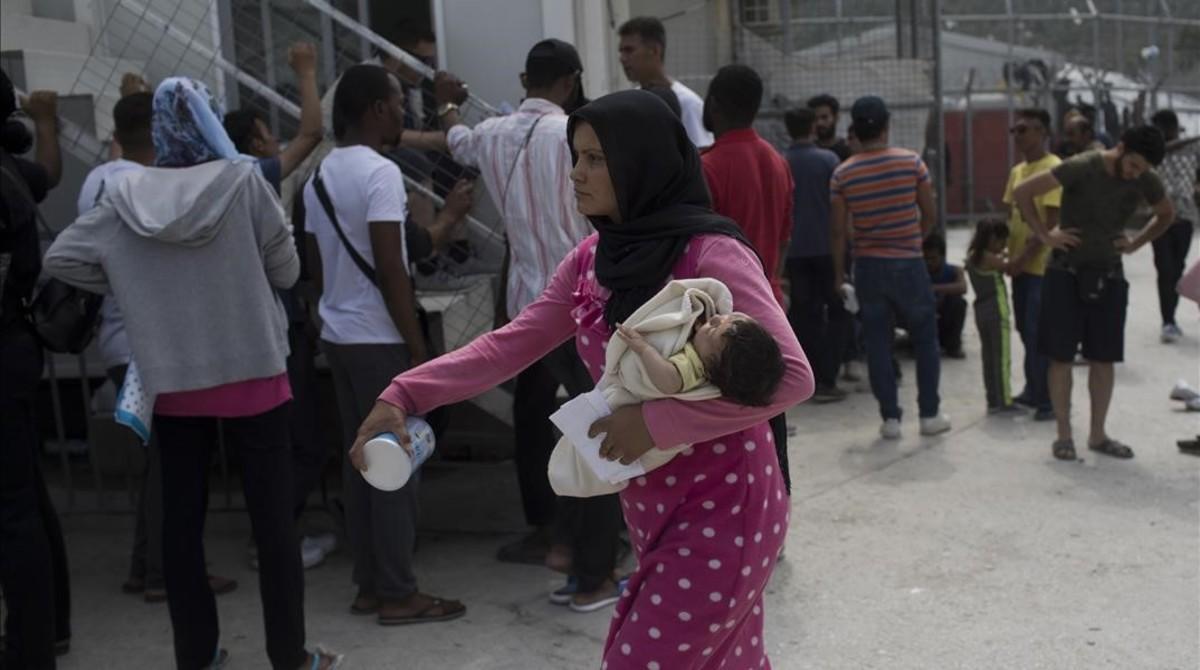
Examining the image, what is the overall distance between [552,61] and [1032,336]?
14.2 feet

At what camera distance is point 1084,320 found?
6.94 m

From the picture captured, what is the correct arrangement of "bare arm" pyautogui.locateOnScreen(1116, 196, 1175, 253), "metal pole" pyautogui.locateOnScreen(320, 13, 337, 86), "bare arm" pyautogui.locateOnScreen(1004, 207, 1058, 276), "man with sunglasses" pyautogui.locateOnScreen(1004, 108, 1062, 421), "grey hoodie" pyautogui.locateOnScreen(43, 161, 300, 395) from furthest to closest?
"man with sunglasses" pyautogui.locateOnScreen(1004, 108, 1062, 421)
"bare arm" pyautogui.locateOnScreen(1004, 207, 1058, 276)
"bare arm" pyautogui.locateOnScreen(1116, 196, 1175, 253)
"metal pole" pyautogui.locateOnScreen(320, 13, 337, 86)
"grey hoodie" pyautogui.locateOnScreen(43, 161, 300, 395)

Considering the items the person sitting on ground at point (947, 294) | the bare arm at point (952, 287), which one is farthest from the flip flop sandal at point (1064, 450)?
the bare arm at point (952, 287)

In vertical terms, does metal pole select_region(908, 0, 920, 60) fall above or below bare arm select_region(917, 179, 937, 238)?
above

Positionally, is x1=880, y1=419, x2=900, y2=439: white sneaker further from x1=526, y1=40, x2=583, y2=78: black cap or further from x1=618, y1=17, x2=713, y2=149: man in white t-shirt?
x1=526, y1=40, x2=583, y2=78: black cap

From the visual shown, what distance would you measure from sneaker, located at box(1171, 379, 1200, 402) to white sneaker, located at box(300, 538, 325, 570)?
5354mm

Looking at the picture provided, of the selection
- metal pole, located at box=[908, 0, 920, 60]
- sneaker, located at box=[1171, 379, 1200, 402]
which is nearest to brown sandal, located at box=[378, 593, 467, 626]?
sneaker, located at box=[1171, 379, 1200, 402]

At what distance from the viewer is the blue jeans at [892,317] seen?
747 centimetres

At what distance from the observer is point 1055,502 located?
20.6 feet

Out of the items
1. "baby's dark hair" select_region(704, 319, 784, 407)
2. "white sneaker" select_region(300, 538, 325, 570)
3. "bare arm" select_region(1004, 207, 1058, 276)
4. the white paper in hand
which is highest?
"baby's dark hair" select_region(704, 319, 784, 407)

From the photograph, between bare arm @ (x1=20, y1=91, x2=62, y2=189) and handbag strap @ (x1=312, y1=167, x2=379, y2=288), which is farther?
bare arm @ (x1=20, y1=91, x2=62, y2=189)

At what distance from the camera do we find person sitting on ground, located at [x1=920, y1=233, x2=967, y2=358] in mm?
9352

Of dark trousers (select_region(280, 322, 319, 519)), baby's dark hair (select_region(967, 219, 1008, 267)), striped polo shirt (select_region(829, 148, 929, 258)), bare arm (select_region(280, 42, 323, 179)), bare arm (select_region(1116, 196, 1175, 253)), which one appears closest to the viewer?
bare arm (select_region(280, 42, 323, 179))

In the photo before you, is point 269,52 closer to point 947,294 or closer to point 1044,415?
point 1044,415
